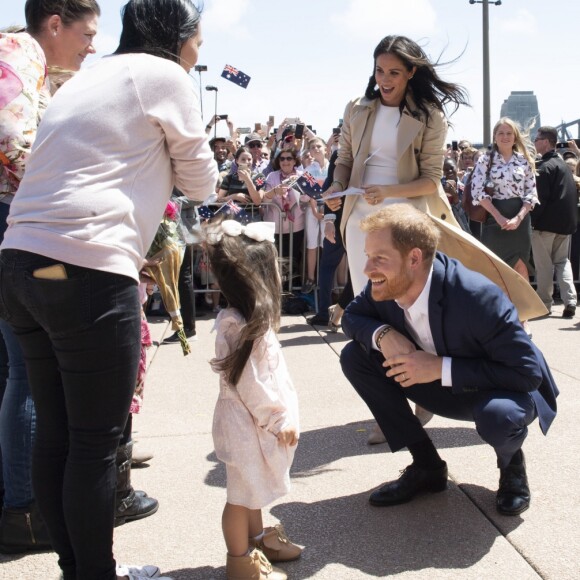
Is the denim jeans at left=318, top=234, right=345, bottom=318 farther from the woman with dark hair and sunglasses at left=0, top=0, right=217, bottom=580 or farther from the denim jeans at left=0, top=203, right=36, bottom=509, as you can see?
the woman with dark hair and sunglasses at left=0, top=0, right=217, bottom=580

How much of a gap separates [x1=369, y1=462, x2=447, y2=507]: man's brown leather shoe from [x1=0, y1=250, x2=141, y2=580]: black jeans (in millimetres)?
1381

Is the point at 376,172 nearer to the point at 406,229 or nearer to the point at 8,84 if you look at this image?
the point at 406,229

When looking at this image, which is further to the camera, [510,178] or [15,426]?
[510,178]

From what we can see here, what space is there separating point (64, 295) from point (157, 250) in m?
1.09

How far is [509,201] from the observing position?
8.20 metres

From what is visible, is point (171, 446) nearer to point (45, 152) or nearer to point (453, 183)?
point (45, 152)

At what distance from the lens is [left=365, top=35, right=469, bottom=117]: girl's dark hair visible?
420cm

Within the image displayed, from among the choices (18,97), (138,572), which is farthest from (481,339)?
(18,97)

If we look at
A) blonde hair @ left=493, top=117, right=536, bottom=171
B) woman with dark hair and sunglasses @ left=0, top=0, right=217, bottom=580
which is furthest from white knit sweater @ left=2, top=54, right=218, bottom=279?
blonde hair @ left=493, top=117, right=536, bottom=171

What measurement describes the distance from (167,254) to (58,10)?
40.6 inches

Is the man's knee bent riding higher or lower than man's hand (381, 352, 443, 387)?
lower

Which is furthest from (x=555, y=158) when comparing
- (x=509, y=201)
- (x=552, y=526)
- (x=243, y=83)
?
(x=552, y=526)

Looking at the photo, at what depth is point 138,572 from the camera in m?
2.67

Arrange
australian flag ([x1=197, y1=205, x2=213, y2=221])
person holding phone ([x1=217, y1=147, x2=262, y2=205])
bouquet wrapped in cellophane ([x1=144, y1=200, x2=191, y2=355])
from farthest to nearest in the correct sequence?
person holding phone ([x1=217, y1=147, x2=262, y2=205]) < australian flag ([x1=197, y1=205, x2=213, y2=221]) < bouquet wrapped in cellophane ([x1=144, y1=200, x2=191, y2=355])
